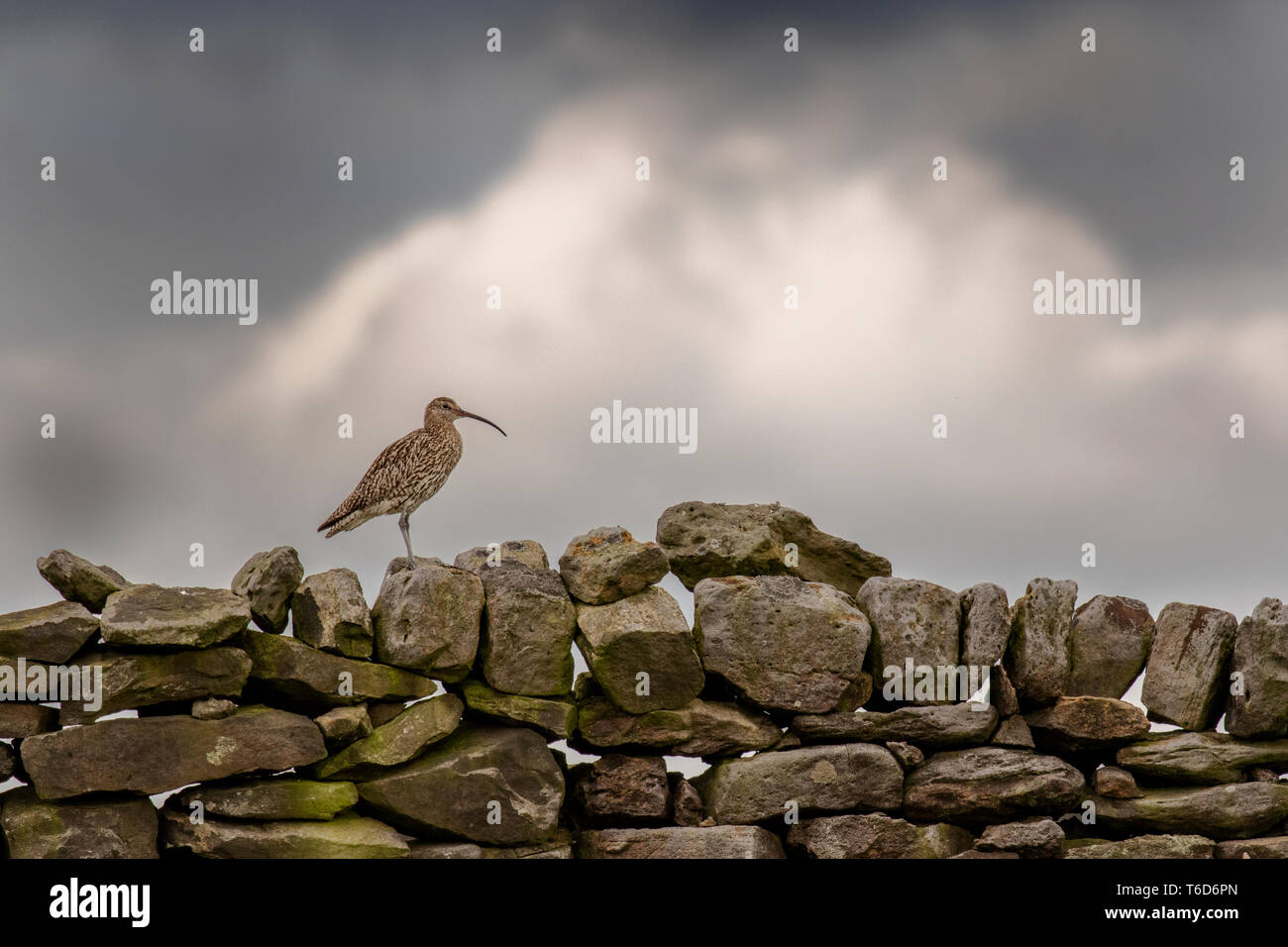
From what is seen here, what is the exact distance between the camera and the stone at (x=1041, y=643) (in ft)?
35.3

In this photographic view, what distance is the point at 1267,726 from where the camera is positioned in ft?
35.3

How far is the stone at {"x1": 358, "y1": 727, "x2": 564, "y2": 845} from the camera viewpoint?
9914 millimetres

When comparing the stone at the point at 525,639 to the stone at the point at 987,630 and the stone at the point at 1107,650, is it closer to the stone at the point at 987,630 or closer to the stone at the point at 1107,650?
the stone at the point at 987,630

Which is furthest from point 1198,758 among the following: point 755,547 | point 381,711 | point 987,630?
point 381,711

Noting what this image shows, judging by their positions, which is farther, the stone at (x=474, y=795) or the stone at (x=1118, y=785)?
the stone at (x=1118, y=785)

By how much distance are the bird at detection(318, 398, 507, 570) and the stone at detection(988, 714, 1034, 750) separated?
5.23 m

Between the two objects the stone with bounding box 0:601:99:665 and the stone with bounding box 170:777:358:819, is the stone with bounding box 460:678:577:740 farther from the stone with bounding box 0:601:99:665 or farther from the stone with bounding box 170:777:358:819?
the stone with bounding box 0:601:99:665

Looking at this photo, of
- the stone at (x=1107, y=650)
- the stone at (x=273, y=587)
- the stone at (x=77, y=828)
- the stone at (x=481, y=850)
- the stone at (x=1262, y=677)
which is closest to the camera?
the stone at (x=77, y=828)

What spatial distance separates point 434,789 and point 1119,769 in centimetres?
582

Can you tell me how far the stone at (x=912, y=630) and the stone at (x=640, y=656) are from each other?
1.65 metres

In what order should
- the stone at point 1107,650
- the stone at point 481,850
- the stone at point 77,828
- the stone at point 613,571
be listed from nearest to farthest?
the stone at point 77,828 < the stone at point 481,850 < the stone at point 613,571 < the stone at point 1107,650

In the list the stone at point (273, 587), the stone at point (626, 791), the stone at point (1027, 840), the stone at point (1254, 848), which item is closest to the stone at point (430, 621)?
the stone at point (273, 587)

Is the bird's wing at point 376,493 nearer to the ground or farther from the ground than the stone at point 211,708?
farther from the ground

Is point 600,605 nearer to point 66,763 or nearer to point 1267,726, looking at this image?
point 66,763
